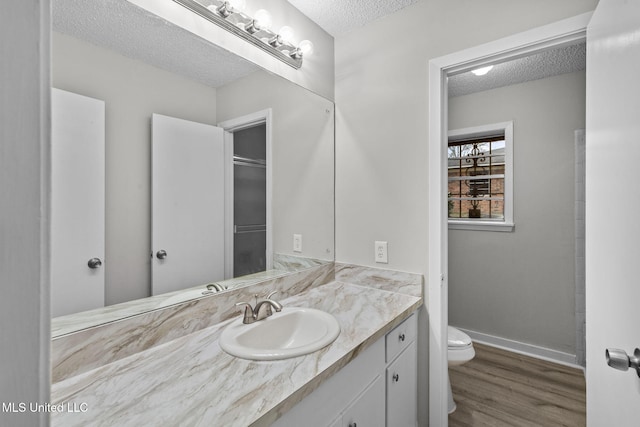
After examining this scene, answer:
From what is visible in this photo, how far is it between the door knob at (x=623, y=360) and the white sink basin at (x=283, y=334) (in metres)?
0.76

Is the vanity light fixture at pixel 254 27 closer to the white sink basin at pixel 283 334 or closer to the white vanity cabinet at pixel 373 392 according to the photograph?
the white sink basin at pixel 283 334

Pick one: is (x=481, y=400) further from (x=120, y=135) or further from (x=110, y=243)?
(x=120, y=135)

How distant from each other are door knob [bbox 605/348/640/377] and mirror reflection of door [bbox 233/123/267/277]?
127 cm

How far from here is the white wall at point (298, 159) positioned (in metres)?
1.51

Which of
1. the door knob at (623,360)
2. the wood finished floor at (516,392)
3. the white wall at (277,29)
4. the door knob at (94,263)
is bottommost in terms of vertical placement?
the wood finished floor at (516,392)

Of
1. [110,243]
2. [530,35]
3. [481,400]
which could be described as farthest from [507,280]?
[110,243]

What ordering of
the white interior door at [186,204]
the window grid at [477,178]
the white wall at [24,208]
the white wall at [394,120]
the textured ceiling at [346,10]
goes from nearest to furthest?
the white wall at [24,208] → the white interior door at [186,204] → the white wall at [394,120] → the textured ceiling at [346,10] → the window grid at [477,178]

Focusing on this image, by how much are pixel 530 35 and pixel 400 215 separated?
0.98 m

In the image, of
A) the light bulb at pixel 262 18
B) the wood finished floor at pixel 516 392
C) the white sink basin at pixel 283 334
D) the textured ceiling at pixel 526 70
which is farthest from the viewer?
the textured ceiling at pixel 526 70

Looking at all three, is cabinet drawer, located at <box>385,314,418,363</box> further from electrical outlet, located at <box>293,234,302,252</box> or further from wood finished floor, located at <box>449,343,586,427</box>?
wood finished floor, located at <box>449,343,586,427</box>

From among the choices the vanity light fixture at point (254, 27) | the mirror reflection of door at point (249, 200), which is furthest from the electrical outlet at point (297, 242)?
the vanity light fixture at point (254, 27)

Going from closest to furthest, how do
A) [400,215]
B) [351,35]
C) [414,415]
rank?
[414,415] → [400,215] → [351,35]

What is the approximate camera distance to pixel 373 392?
1175mm

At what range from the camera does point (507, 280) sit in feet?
9.18
